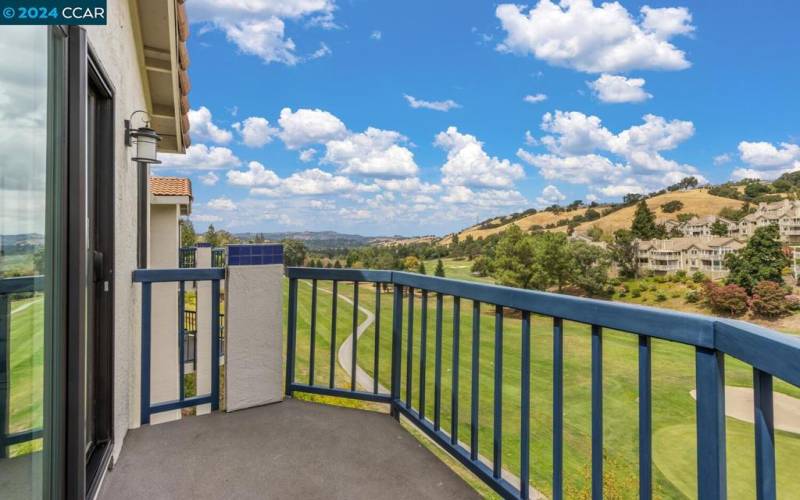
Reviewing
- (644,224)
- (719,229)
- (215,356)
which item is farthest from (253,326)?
(644,224)

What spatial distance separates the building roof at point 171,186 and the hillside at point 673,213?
120 feet

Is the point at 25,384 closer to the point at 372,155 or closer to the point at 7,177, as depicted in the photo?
the point at 7,177

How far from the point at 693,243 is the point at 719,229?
12.0ft

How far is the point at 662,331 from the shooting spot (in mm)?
1115

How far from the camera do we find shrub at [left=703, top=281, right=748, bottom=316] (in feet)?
70.0

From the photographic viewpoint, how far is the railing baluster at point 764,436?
86cm

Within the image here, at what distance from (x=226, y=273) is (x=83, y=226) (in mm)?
1206

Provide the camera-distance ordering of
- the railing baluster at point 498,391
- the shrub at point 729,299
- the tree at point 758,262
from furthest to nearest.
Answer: the tree at point 758,262 < the shrub at point 729,299 < the railing baluster at point 498,391

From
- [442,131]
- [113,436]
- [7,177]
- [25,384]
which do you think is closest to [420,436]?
[113,436]

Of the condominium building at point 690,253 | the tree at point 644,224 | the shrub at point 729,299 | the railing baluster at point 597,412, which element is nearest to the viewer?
the railing baluster at point 597,412

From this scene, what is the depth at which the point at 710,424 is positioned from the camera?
3.32ft

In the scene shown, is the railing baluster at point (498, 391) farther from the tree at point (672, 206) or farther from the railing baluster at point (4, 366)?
the tree at point (672, 206)

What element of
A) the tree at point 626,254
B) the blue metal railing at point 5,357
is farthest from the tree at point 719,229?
the blue metal railing at point 5,357

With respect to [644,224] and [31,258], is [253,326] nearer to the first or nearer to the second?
[31,258]
